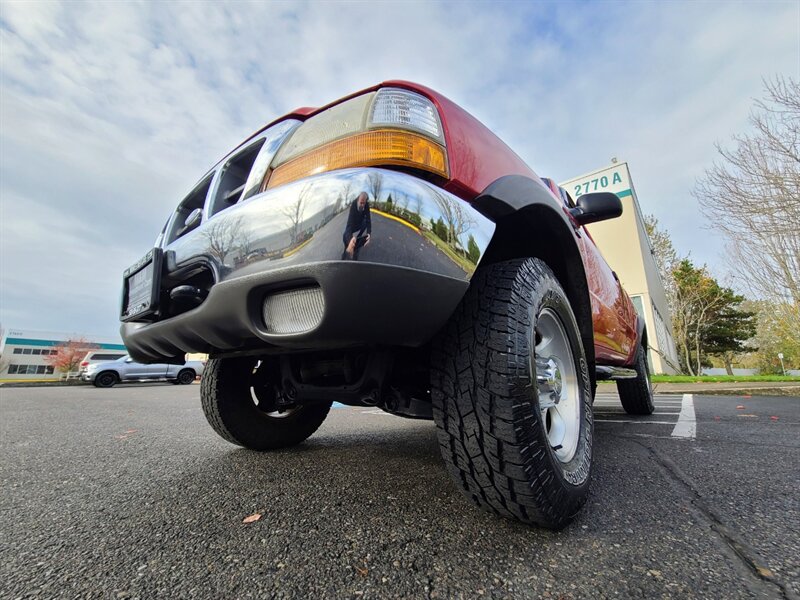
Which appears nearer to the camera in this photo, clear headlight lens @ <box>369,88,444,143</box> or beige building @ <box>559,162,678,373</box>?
clear headlight lens @ <box>369,88,444,143</box>

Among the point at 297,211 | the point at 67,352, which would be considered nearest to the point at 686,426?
the point at 297,211

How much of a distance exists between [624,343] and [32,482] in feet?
12.4

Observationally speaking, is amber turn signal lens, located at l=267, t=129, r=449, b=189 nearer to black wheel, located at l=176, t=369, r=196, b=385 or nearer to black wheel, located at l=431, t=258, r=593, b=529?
black wheel, located at l=431, t=258, r=593, b=529

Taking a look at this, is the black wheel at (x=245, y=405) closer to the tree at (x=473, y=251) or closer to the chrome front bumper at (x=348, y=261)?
the chrome front bumper at (x=348, y=261)

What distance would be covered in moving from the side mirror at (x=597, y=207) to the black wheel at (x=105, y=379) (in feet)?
64.8

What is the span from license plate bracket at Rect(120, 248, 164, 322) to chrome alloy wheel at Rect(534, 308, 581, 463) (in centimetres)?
142

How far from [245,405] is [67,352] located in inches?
2170

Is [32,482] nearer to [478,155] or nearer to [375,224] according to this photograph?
[375,224]

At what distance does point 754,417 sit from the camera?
12.6 ft

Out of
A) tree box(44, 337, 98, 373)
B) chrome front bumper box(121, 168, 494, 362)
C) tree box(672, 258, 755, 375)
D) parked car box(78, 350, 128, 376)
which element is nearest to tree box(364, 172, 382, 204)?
chrome front bumper box(121, 168, 494, 362)

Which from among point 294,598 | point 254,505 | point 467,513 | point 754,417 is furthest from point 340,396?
point 754,417

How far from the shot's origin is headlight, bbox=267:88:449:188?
1.11m

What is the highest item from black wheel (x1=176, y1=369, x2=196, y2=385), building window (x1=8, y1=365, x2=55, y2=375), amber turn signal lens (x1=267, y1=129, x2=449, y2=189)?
building window (x1=8, y1=365, x2=55, y2=375)

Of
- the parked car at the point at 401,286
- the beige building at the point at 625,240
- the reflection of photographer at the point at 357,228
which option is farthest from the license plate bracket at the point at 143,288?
the beige building at the point at 625,240
